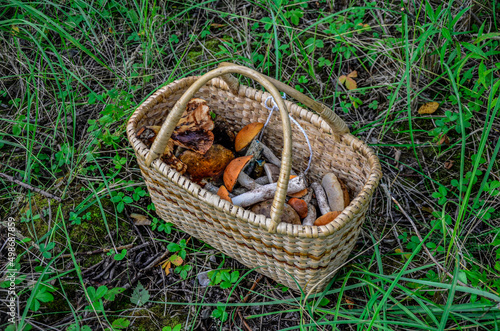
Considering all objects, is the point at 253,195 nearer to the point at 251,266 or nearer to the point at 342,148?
the point at 251,266

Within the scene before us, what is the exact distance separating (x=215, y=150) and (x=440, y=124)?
1.50 m

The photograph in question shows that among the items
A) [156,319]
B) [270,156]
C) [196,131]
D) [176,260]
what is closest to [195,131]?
[196,131]

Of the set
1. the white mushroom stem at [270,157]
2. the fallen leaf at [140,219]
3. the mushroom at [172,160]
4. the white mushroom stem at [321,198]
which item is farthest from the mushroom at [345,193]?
the fallen leaf at [140,219]

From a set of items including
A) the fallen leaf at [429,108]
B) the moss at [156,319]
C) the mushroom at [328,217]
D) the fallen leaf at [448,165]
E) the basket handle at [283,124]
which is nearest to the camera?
the basket handle at [283,124]

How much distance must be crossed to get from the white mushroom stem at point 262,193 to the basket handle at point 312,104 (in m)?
0.34

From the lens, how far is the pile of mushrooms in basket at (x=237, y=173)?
1.95 meters

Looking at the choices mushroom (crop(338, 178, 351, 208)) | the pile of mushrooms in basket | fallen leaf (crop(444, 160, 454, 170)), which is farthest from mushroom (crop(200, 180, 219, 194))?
fallen leaf (crop(444, 160, 454, 170))

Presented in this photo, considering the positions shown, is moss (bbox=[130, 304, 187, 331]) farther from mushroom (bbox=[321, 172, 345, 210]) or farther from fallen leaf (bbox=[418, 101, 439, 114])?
fallen leaf (bbox=[418, 101, 439, 114])

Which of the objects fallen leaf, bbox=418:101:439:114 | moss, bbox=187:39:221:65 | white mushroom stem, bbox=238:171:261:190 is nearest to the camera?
white mushroom stem, bbox=238:171:261:190

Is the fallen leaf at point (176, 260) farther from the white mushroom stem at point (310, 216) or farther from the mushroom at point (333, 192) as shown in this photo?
the mushroom at point (333, 192)

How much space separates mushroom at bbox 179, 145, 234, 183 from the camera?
1992 mm

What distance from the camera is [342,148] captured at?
200cm

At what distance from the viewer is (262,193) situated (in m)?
1.97

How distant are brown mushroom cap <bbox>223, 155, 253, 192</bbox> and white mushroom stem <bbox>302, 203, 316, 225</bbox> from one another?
428 mm
